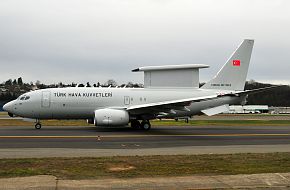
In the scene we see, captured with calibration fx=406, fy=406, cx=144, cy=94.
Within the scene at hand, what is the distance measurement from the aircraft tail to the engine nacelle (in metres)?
9.50

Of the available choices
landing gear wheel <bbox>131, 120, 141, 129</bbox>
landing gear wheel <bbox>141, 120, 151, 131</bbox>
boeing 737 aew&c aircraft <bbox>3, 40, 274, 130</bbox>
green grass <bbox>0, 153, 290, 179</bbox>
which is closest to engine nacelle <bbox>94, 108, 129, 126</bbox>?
boeing 737 aew&c aircraft <bbox>3, 40, 274, 130</bbox>

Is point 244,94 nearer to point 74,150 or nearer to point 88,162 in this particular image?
point 74,150

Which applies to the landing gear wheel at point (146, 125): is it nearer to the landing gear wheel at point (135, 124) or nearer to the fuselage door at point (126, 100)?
the landing gear wheel at point (135, 124)

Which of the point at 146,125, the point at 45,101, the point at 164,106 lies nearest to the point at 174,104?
the point at 164,106

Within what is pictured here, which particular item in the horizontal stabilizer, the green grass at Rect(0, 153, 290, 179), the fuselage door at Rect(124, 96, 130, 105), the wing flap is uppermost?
the fuselage door at Rect(124, 96, 130, 105)

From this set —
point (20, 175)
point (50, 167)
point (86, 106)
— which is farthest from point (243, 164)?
point (86, 106)

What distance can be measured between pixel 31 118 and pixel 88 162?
1884 cm

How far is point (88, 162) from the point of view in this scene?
12.6 metres

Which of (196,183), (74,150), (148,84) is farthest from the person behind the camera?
(148,84)

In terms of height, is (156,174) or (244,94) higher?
(244,94)

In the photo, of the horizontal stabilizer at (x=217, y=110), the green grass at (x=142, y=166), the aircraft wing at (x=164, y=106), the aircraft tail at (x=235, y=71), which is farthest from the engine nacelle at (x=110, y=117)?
the green grass at (x=142, y=166)

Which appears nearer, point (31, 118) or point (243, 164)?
point (243, 164)

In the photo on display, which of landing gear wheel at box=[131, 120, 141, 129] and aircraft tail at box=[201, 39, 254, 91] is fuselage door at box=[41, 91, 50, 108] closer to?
landing gear wheel at box=[131, 120, 141, 129]

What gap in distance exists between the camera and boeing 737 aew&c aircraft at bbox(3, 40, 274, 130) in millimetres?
28531
